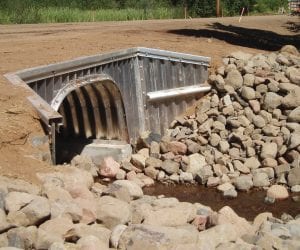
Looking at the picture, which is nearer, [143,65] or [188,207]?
[188,207]

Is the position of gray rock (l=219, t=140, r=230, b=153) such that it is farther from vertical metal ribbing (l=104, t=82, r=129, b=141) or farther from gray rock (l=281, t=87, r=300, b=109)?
vertical metal ribbing (l=104, t=82, r=129, b=141)

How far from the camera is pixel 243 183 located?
53.9 feet

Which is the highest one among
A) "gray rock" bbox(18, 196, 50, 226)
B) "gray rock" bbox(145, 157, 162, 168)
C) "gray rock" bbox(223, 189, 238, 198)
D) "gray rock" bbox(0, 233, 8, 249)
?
"gray rock" bbox(18, 196, 50, 226)

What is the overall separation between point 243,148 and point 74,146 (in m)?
5.13

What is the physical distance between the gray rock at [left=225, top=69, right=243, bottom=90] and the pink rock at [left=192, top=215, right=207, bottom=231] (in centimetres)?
925

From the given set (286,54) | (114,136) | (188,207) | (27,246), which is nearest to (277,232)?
(188,207)

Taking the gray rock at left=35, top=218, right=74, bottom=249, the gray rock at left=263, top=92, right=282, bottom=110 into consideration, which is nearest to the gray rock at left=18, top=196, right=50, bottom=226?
Result: the gray rock at left=35, top=218, right=74, bottom=249

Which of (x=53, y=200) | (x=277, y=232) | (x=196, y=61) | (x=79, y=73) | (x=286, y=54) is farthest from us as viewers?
(x=286, y=54)

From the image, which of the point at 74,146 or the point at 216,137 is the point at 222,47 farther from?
the point at 74,146

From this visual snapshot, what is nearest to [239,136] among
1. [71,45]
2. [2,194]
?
[71,45]

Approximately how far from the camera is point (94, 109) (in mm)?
19109

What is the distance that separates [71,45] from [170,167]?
16.6ft

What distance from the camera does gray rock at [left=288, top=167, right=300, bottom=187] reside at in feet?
54.1

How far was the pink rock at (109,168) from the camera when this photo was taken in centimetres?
1697
